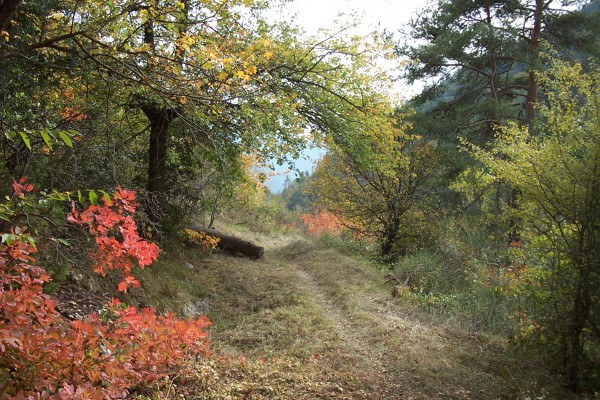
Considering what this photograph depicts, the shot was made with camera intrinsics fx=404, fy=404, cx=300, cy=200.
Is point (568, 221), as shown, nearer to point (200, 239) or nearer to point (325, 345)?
point (325, 345)

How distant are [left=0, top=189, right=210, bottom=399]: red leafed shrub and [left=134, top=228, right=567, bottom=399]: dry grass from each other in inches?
19.2

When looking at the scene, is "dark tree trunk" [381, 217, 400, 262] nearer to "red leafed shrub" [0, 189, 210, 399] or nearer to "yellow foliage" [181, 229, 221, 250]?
"yellow foliage" [181, 229, 221, 250]

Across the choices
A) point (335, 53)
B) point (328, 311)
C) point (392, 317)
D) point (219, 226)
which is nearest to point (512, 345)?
point (392, 317)

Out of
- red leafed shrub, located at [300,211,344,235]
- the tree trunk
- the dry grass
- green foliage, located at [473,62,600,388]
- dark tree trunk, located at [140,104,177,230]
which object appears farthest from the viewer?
red leafed shrub, located at [300,211,344,235]

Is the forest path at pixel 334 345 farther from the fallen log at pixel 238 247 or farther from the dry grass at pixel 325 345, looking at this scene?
the fallen log at pixel 238 247

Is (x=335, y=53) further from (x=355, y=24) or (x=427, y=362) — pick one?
(x=427, y=362)

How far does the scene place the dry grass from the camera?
13.8 ft

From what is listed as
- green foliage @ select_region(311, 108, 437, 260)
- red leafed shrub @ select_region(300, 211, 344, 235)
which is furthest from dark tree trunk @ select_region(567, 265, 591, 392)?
red leafed shrub @ select_region(300, 211, 344, 235)

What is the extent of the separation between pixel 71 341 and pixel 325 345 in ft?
12.2

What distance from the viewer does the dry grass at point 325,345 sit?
4.19 metres

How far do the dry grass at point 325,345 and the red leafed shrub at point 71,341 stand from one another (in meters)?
0.49

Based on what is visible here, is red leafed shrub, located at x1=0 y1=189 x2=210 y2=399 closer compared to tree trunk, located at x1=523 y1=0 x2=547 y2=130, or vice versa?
red leafed shrub, located at x1=0 y1=189 x2=210 y2=399

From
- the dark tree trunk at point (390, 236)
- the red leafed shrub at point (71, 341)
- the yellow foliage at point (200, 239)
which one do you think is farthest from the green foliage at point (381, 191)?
the red leafed shrub at point (71, 341)

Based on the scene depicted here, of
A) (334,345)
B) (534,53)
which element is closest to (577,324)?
(334,345)
